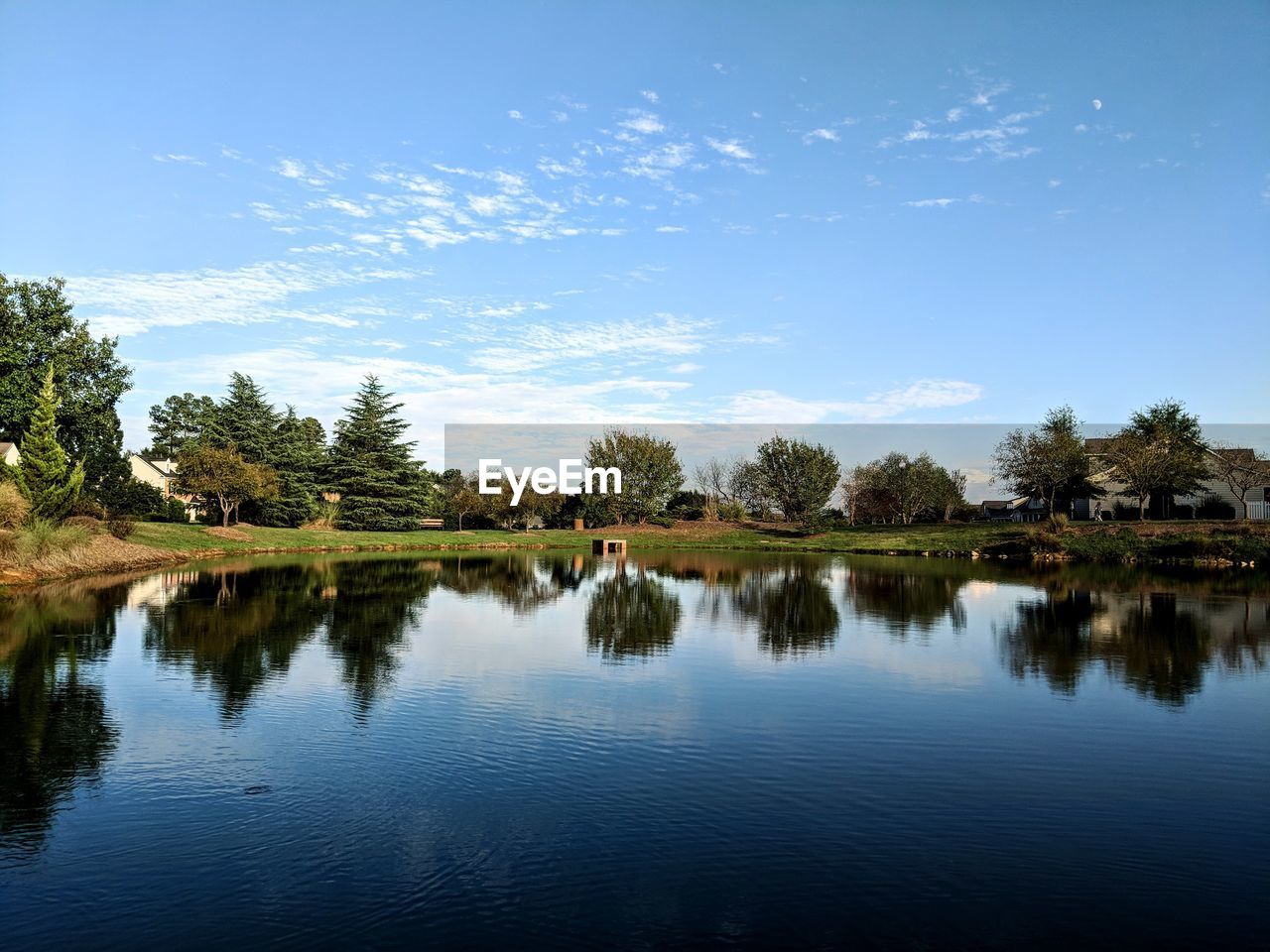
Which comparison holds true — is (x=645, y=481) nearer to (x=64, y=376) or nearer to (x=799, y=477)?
(x=799, y=477)

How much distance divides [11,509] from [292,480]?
3186 cm

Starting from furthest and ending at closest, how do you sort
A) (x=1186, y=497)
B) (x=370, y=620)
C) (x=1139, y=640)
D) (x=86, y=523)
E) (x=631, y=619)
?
1. (x=1186, y=497)
2. (x=86, y=523)
3. (x=631, y=619)
4. (x=370, y=620)
5. (x=1139, y=640)

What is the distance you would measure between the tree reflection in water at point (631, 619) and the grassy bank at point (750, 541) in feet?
63.5

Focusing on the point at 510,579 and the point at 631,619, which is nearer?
the point at 631,619

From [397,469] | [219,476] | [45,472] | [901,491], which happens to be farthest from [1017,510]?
[45,472]

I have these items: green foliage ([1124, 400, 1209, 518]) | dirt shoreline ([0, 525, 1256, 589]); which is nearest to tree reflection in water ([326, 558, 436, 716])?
dirt shoreline ([0, 525, 1256, 589])

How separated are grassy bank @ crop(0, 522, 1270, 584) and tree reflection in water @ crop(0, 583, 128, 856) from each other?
1151 cm

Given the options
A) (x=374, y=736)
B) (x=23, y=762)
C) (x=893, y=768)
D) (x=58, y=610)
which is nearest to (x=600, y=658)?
(x=374, y=736)

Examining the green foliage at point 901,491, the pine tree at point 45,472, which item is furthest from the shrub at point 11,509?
the green foliage at point 901,491

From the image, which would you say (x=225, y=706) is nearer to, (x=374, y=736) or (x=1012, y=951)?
(x=374, y=736)

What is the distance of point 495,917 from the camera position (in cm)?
609

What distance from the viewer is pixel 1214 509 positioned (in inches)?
2414

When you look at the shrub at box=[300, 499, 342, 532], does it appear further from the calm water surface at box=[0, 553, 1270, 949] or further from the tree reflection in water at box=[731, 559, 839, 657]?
the calm water surface at box=[0, 553, 1270, 949]

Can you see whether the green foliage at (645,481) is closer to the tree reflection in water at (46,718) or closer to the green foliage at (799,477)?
the green foliage at (799,477)
